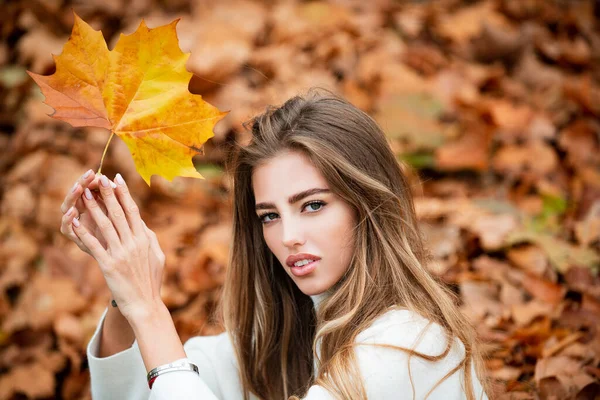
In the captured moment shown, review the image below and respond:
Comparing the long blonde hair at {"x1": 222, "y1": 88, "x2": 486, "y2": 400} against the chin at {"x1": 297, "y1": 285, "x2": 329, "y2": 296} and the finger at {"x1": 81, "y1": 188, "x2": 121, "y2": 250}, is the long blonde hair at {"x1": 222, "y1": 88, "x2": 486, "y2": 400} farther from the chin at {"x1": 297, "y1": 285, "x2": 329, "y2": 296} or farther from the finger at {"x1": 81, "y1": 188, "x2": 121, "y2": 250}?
the finger at {"x1": 81, "y1": 188, "x2": 121, "y2": 250}

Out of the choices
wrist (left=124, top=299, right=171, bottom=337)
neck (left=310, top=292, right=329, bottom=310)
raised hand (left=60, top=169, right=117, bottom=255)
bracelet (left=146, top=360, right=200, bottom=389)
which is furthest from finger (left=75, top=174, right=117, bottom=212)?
neck (left=310, top=292, right=329, bottom=310)

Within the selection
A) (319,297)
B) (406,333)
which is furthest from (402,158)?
(406,333)

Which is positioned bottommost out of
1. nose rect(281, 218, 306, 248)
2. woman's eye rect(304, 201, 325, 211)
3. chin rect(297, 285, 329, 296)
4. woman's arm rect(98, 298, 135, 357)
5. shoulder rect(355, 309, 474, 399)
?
shoulder rect(355, 309, 474, 399)

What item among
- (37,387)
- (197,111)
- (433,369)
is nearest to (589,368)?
(433,369)

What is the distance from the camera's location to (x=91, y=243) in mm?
1714

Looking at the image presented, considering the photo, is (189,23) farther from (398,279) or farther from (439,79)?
(398,279)

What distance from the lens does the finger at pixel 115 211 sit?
1.72 m

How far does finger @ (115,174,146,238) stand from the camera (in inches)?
68.9

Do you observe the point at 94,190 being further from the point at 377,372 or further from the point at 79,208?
the point at 377,372

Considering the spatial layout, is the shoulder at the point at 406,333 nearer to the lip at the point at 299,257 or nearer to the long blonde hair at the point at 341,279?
the long blonde hair at the point at 341,279

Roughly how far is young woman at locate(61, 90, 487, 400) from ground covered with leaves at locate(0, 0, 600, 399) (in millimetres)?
345

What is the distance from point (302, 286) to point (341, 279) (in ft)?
0.50

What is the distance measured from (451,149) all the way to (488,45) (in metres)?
1.25

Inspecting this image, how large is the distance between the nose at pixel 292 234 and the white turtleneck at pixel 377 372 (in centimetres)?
28
